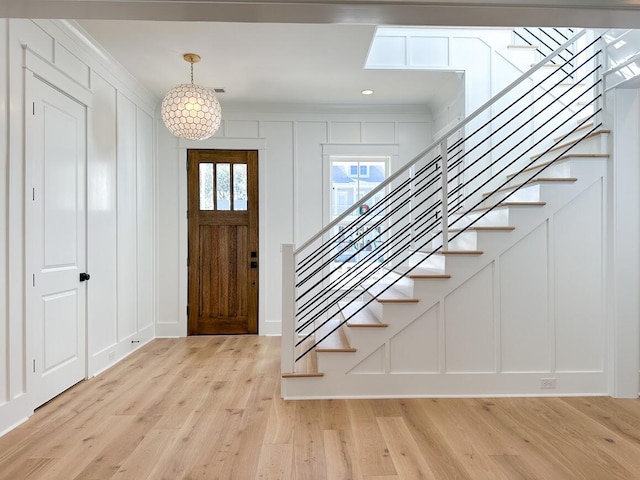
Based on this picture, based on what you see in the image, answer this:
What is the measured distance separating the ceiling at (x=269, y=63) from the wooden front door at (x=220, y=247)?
0.95 metres

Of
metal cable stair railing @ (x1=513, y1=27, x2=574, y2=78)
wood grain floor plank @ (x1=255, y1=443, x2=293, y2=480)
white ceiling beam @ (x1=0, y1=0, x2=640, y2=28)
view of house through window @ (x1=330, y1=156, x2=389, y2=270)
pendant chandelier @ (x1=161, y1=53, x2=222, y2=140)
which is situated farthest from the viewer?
view of house through window @ (x1=330, y1=156, x2=389, y2=270)

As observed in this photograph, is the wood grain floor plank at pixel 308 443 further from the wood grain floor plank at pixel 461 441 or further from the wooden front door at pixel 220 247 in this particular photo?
the wooden front door at pixel 220 247

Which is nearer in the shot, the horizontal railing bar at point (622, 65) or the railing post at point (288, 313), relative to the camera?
the horizontal railing bar at point (622, 65)

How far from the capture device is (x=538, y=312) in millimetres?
3205

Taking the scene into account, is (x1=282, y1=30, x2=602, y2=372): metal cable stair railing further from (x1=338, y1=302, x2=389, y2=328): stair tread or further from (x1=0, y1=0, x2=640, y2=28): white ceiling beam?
(x1=0, y1=0, x2=640, y2=28): white ceiling beam

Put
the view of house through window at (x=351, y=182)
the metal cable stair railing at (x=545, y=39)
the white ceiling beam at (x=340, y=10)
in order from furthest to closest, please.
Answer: the view of house through window at (x=351, y=182), the metal cable stair railing at (x=545, y=39), the white ceiling beam at (x=340, y=10)

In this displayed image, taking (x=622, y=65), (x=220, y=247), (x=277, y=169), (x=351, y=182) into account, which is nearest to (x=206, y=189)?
(x=220, y=247)

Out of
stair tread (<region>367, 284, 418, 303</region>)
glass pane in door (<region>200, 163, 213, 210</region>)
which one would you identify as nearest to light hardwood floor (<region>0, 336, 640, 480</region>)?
stair tread (<region>367, 284, 418, 303</region>)

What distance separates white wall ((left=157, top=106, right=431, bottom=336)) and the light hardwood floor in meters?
1.89

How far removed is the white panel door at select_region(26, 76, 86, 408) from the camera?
290 centimetres

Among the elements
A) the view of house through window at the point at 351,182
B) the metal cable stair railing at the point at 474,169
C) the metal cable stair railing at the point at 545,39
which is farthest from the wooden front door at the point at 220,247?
the metal cable stair railing at the point at 545,39

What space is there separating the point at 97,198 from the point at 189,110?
3.92 ft

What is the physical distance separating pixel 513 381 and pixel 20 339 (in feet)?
11.8

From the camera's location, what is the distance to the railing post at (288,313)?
123 inches
